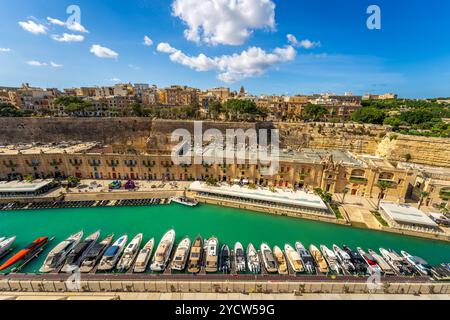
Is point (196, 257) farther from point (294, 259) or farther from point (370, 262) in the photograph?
point (370, 262)

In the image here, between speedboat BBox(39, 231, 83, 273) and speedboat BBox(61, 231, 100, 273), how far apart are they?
65 centimetres

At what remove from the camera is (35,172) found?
124 feet

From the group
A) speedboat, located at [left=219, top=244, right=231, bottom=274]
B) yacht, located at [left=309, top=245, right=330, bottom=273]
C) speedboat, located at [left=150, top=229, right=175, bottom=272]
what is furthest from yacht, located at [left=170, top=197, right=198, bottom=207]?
yacht, located at [left=309, top=245, right=330, bottom=273]

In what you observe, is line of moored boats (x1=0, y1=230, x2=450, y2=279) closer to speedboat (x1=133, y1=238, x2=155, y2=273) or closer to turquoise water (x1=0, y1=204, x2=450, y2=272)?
speedboat (x1=133, y1=238, x2=155, y2=273)

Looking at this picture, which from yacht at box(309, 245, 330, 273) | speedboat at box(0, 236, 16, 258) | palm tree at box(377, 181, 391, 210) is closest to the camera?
yacht at box(309, 245, 330, 273)

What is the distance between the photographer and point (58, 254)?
21.8m

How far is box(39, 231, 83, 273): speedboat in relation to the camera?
2064 centimetres

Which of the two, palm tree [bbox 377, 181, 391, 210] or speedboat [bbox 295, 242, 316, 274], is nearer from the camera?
speedboat [bbox 295, 242, 316, 274]

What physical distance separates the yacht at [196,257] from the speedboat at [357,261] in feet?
52.0

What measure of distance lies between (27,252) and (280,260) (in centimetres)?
2698
